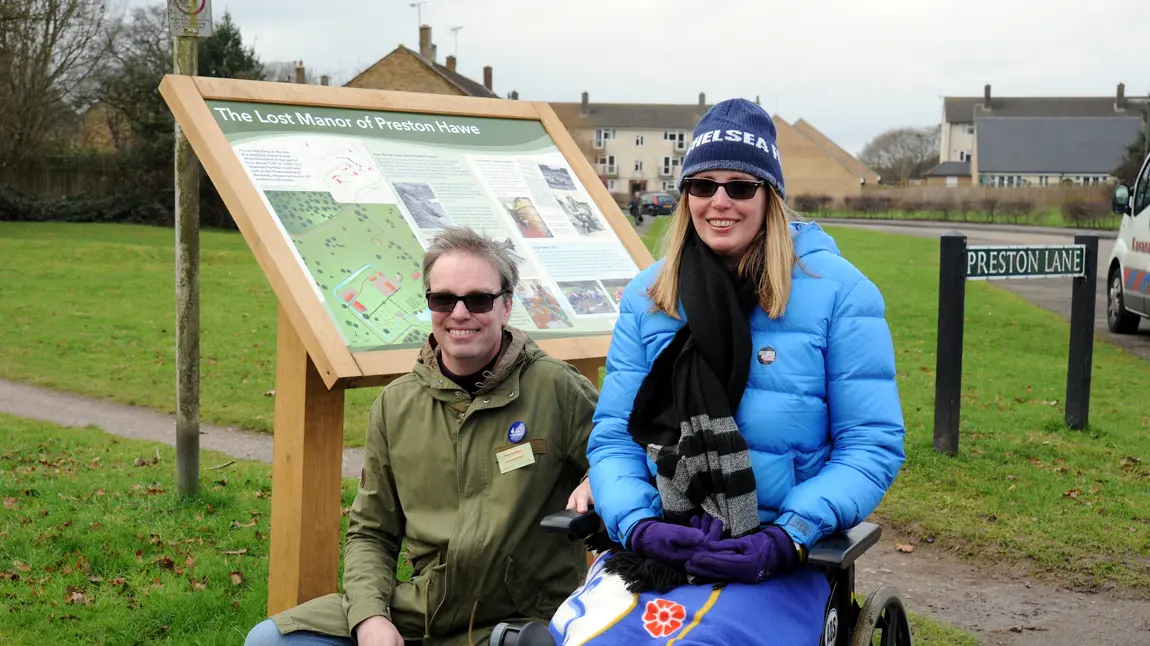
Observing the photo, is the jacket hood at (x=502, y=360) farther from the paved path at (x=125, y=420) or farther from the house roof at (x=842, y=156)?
the house roof at (x=842, y=156)

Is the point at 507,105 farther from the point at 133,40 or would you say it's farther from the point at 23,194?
the point at 133,40

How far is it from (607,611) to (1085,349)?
6.25 metres

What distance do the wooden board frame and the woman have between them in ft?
2.99

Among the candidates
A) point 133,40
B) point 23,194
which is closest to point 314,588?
point 23,194

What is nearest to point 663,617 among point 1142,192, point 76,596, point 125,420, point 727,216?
point 727,216

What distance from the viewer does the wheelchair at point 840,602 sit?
2.65 metres

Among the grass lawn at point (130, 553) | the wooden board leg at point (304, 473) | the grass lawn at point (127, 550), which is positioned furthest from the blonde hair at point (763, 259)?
the grass lawn at point (127, 550)

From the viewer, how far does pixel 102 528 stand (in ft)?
18.9

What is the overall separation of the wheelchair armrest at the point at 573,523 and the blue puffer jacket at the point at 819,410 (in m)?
0.10

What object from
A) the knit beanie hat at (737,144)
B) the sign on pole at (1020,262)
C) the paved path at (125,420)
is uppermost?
the knit beanie hat at (737,144)

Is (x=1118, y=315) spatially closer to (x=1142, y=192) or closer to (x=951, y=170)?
(x=1142, y=192)

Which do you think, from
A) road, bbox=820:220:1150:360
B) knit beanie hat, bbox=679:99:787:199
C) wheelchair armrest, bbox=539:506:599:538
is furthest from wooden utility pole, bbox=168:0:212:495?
road, bbox=820:220:1150:360

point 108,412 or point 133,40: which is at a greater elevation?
point 133,40

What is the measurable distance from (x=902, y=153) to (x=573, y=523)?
113 m
